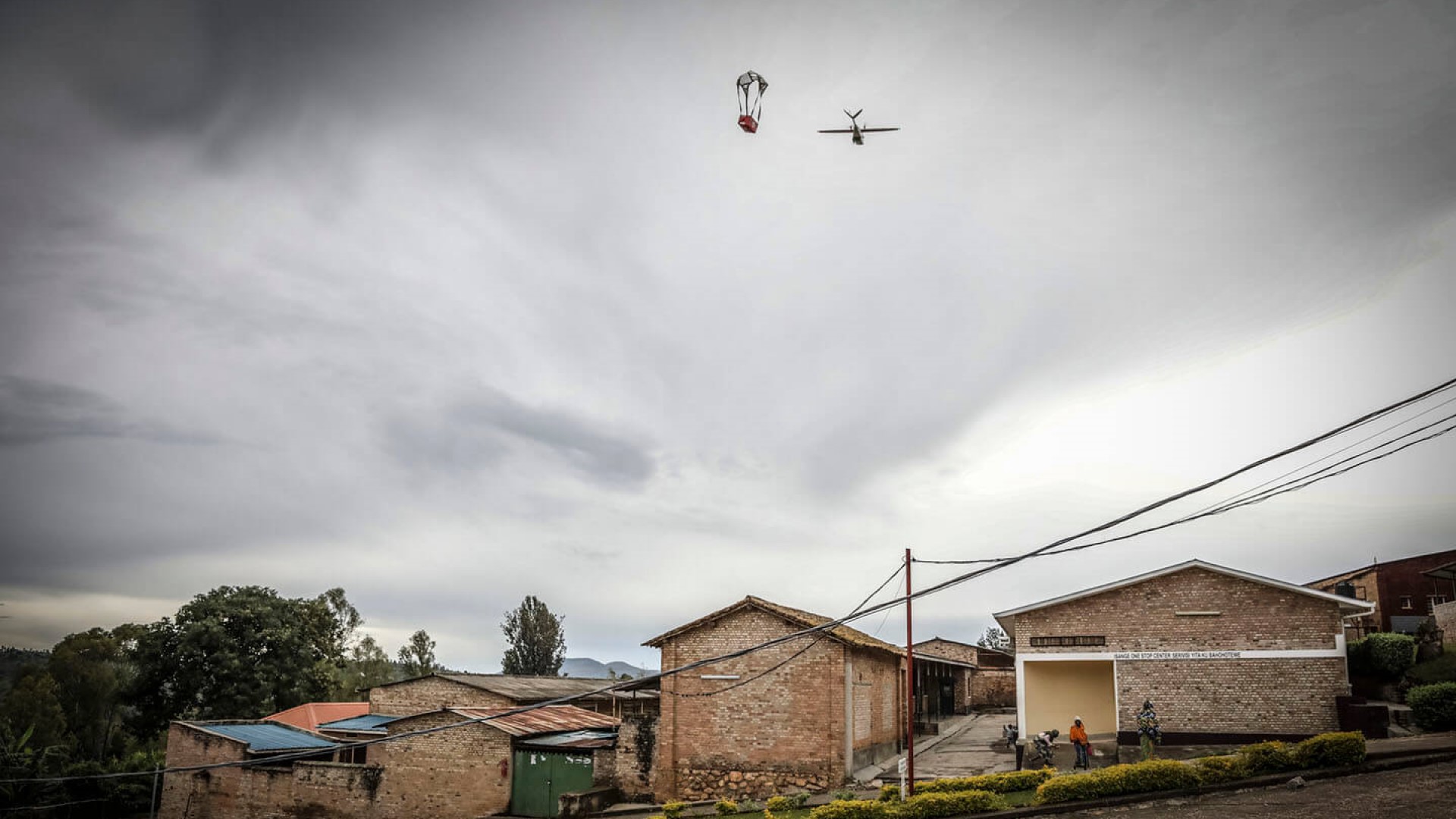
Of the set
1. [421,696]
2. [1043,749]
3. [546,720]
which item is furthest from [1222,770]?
[421,696]

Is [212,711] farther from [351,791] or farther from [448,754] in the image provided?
[448,754]

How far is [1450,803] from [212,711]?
50.1 metres

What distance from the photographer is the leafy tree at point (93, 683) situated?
51.0 m

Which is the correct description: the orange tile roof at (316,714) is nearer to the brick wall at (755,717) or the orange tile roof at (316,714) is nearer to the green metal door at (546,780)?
the green metal door at (546,780)

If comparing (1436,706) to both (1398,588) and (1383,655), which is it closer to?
(1383,655)

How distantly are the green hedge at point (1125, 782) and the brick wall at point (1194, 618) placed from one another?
987 cm

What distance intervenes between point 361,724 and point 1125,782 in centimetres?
2898

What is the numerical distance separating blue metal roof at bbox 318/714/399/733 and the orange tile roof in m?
4.57

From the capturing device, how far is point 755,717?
25094 mm

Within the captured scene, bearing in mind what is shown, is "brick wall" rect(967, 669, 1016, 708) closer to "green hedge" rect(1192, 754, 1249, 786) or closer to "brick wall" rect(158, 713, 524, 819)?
"brick wall" rect(158, 713, 524, 819)

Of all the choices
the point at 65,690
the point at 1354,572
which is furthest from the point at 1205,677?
the point at 65,690

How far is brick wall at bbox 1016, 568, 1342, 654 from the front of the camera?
2416cm

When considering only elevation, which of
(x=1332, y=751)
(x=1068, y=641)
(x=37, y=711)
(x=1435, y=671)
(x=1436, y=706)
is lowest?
(x=37, y=711)

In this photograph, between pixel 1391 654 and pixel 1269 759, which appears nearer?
pixel 1269 759
